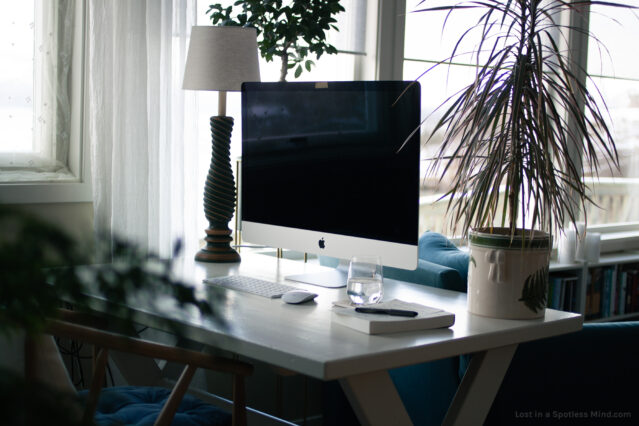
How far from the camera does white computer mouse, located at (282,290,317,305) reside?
190cm

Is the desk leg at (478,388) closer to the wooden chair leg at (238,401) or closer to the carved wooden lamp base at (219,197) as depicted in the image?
the wooden chair leg at (238,401)

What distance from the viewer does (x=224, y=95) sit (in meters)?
2.62

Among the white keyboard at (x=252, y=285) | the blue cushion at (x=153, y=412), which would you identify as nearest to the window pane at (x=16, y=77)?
the white keyboard at (x=252, y=285)

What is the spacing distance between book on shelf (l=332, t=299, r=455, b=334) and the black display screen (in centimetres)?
29

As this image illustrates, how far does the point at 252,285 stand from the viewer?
2.10 metres

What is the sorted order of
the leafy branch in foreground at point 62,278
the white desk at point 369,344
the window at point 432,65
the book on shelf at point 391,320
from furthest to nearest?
the window at point 432,65 → the book on shelf at point 391,320 → the white desk at point 369,344 → the leafy branch in foreground at point 62,278

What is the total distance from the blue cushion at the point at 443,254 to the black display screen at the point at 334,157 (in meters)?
0.42

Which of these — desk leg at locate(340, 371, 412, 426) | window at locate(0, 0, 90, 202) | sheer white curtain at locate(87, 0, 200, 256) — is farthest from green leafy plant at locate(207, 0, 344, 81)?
desk leg at locate(340, 371, 412, 426)

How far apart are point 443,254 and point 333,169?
55 centimetres

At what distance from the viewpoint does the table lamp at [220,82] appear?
247cm

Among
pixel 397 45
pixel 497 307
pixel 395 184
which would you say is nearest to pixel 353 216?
pixel 395 184

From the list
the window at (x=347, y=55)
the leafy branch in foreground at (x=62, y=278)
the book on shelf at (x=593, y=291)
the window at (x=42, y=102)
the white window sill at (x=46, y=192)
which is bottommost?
the book on shelf at (x=593, y=291)

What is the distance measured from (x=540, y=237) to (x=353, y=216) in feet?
1.70

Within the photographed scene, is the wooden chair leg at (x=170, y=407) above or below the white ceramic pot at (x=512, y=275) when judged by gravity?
below
